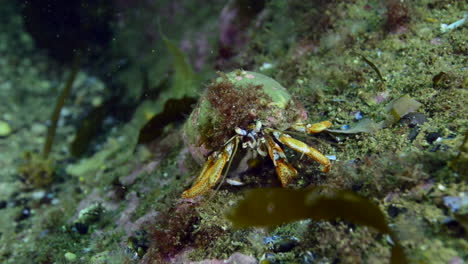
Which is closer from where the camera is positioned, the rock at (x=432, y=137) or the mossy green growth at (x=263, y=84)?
the rock at (x=432, y=137)

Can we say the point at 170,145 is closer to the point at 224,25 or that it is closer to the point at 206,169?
the point at 206,169

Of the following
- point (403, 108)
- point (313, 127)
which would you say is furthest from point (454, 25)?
point (313, 127)

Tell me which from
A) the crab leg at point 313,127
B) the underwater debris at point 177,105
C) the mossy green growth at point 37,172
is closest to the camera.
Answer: the crab leg at point 313,127

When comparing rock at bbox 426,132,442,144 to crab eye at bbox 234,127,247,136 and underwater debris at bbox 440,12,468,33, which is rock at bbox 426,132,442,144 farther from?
underwater debris at bbox 440,12,468,33

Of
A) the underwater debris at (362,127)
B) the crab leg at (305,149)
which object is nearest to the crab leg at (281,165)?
the crab leg at (305,149)

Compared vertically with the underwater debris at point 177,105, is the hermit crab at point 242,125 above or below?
above

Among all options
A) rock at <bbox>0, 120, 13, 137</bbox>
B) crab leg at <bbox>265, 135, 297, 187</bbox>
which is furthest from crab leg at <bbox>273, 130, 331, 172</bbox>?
rock at <bbox>0, 120, 13, 137</bbox>

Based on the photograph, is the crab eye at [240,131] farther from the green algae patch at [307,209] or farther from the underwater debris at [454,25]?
the underwater debris at [454,25]
